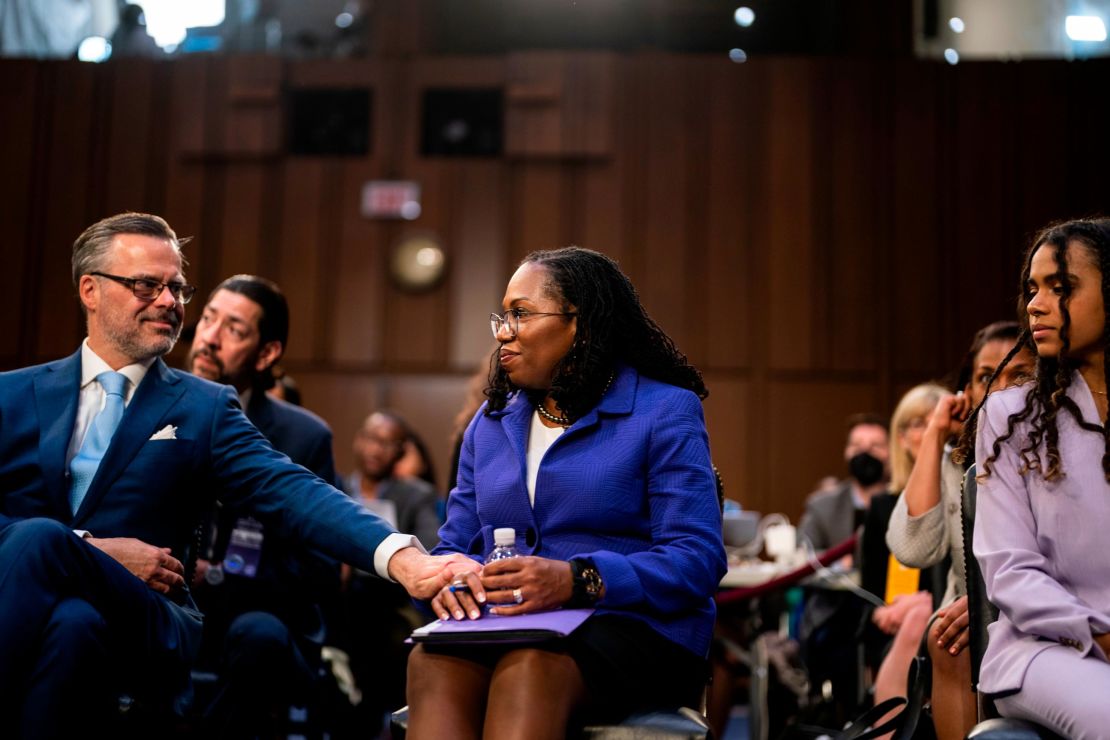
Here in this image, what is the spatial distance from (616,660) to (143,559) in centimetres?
93

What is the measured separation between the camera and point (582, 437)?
2.33 meters

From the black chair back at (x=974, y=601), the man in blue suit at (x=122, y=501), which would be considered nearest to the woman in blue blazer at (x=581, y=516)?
the man in blue suit at (x=122, y=501)

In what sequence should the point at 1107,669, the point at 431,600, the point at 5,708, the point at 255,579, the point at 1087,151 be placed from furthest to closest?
the point at 1087,151, the point at 255,579, the point at 431,600, the point at 5,708, the point at 1107,669

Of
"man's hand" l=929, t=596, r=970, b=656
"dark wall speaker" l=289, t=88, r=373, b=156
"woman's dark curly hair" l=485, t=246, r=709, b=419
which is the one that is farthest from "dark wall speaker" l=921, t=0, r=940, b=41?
"man's hand" l=929, t=596, r=970, b=656

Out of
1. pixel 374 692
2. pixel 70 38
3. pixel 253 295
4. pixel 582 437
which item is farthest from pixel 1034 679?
pixel 70 38

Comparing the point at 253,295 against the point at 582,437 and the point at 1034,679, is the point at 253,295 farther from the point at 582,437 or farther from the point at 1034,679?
the point at 1034,679

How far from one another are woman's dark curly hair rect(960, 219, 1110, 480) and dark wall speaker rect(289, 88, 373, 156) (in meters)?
6.64

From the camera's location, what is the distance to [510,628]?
196cm

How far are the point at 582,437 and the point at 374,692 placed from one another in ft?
7.54

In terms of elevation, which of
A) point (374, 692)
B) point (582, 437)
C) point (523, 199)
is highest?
point (523, 199)

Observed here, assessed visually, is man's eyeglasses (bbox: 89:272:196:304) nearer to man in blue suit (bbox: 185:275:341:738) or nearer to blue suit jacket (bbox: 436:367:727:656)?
man in blue suit (bbox: 185:275:341:738)

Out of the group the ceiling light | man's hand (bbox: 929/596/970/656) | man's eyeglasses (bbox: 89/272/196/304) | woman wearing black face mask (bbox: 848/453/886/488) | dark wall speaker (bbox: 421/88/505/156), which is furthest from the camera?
dark wall speaker (bbox: 421/88/505/156)

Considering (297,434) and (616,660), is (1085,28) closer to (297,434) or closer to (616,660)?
(297,434)

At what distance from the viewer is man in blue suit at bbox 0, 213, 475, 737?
6.54 ft
